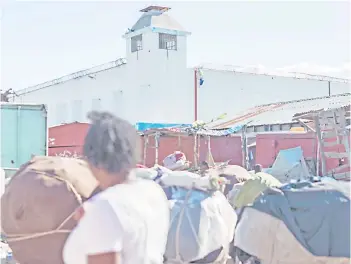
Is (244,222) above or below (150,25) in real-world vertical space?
below

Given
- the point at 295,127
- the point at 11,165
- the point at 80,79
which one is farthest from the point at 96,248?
the point at 80,79

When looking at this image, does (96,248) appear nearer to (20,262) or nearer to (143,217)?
(143,217)

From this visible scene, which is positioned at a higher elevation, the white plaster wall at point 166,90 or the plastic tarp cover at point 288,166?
the white plaster wall at point 166,90

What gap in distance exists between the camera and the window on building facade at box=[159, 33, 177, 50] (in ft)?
96.5

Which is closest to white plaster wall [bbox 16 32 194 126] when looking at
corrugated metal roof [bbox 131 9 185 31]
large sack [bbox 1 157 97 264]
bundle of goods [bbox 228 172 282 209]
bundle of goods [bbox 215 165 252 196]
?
corrugated metal roof [bbox 131 9 185 31]

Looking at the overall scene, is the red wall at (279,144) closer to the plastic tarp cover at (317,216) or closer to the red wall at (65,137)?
the red wall at (65,137)

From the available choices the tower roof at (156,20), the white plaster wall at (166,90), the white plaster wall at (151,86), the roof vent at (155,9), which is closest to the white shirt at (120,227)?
the white plaster wall at (166,90)

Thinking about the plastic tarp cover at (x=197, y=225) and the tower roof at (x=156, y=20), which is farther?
the tower roof at (x=156, y=20)

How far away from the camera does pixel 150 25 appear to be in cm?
2903

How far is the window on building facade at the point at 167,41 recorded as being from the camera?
2942 cm

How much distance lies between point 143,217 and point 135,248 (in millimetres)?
152

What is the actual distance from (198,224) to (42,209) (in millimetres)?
1577

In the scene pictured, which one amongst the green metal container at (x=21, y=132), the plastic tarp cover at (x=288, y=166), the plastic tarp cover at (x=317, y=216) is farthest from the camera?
the plastic tarp cover at (x=288, y=166)

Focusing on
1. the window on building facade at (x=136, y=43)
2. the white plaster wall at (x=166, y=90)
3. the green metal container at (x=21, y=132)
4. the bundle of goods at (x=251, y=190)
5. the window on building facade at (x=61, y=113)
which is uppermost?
the window on building facade at (x=136, y=43)
